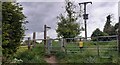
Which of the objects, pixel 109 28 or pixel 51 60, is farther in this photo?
pixel 109 28

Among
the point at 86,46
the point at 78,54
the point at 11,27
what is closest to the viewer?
the point at 11,27

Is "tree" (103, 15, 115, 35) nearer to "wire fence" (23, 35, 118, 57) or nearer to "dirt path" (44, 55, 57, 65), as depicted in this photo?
"wire fence" (23, 35, 118, 57)

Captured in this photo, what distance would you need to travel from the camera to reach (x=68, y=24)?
2155 cm

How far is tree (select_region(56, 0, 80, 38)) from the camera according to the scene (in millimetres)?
21031

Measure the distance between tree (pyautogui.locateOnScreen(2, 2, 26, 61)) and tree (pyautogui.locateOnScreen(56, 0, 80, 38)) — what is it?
639cm

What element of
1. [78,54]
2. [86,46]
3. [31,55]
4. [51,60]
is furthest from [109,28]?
[31,55]

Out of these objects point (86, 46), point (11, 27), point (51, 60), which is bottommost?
point (51, 60)

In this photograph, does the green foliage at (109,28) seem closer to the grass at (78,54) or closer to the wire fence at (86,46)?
the wire fence at (86,46)

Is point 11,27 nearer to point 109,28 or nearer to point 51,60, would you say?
point 51,60

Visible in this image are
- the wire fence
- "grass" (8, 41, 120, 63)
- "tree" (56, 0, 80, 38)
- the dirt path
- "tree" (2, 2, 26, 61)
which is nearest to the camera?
"tree" (2, 2, 26, 61)

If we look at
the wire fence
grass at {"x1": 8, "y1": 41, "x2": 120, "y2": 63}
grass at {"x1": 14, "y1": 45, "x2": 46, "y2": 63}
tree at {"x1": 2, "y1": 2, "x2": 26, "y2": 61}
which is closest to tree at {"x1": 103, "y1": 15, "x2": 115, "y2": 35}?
the wire fence

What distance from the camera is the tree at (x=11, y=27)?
1335 cm

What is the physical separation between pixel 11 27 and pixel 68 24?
7.97m

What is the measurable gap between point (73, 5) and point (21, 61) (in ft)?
31.1
